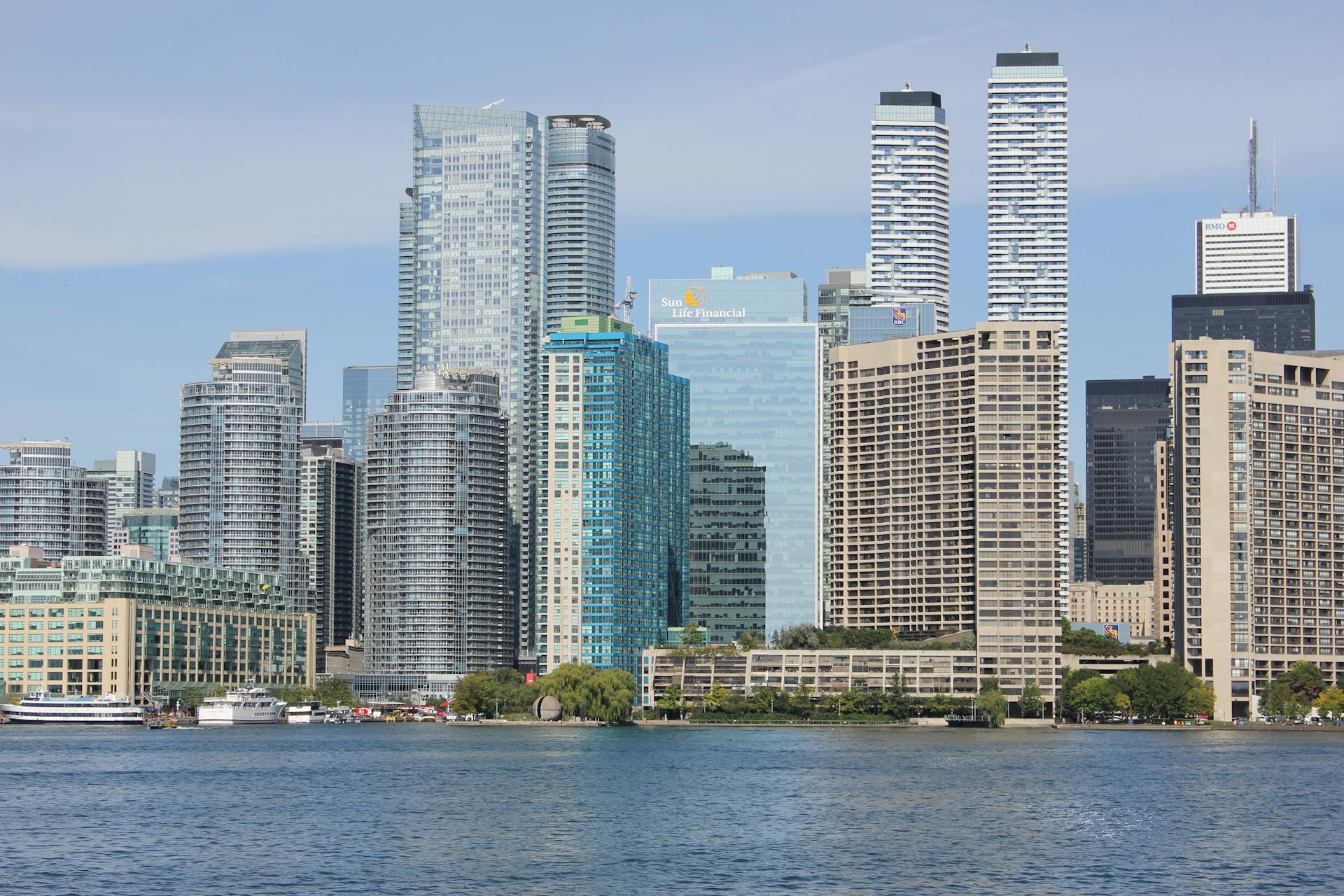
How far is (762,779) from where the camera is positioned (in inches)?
6693

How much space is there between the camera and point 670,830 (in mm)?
127500

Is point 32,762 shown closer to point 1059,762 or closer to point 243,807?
point 243,807

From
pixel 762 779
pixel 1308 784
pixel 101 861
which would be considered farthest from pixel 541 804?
pixel 1308 784

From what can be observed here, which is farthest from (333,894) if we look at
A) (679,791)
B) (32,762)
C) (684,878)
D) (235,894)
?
(32,762)

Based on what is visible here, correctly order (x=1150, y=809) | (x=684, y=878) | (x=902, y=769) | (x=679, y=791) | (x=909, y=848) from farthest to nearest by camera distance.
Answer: (x=902, y=769) → (x=679, y=791) → (x=1150, y=809) → (x=909, y=848) → (x=684, y=878)

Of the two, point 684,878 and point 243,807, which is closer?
point 684,878

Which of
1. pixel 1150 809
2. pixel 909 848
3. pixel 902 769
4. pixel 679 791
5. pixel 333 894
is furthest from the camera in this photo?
pixel 902 769

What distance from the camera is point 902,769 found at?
607 ft

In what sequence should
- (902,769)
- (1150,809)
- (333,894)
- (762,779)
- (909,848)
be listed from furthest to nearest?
(902,769) → (762,779) → (1150,809) → (909,848) → (333,894)

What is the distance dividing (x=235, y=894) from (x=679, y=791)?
63.2 meters

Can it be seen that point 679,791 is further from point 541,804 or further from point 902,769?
point 902,769

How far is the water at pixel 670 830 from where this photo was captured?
104 metres

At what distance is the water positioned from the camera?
10388 centimetres

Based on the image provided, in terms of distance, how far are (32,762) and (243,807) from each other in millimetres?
65167
